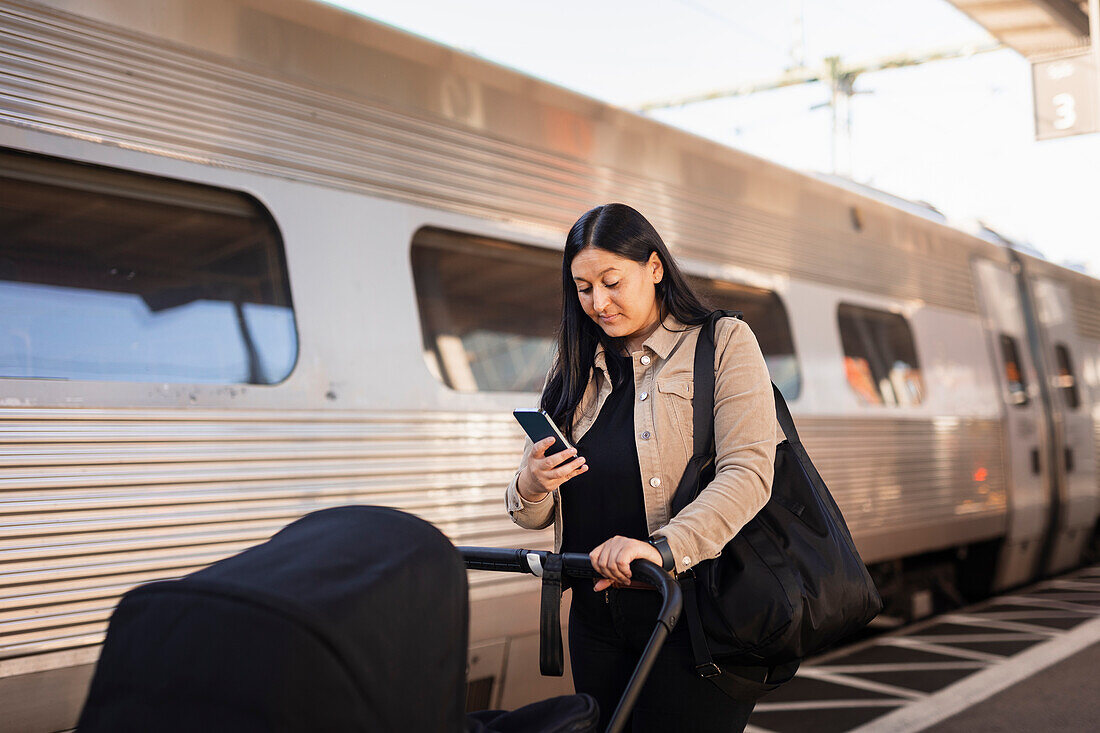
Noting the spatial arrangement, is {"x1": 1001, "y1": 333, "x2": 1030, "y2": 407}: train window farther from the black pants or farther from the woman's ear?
the black pants

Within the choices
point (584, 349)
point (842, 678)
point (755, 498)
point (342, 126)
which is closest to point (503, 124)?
point (342, 126)

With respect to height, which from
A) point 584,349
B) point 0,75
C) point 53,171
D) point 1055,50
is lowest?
point 584,349

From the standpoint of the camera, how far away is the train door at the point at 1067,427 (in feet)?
30.6

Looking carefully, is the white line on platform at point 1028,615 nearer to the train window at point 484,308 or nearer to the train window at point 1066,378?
the train window at point 1066,378

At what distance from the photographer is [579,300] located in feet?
7.70

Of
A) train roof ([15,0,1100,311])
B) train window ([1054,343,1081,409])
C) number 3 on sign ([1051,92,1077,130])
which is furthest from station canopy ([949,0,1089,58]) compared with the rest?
train roof ([15,0,1100,311])

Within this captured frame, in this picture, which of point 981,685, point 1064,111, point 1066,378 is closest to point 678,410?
point 981,685

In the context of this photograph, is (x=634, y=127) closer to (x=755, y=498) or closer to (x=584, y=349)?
(x=584, y=349)

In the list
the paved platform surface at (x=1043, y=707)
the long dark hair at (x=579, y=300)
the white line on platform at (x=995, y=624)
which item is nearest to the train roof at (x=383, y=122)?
the long dark hair at (x=579, y=300)

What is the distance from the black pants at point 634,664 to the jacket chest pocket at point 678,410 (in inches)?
13.0

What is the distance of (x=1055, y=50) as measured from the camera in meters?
9.17

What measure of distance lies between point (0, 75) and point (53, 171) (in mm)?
298

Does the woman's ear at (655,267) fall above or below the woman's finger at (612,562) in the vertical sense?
above

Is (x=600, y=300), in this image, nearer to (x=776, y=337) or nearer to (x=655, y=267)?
(x=655, y=267)
